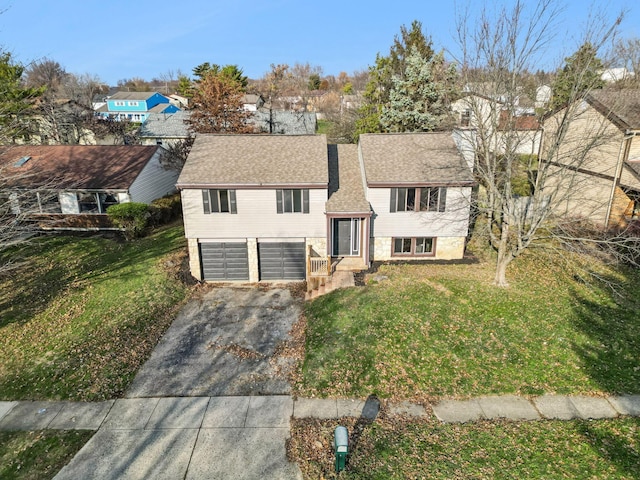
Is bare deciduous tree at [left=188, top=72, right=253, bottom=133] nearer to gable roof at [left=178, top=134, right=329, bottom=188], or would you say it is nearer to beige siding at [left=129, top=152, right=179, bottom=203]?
beige siding at [left=129, top=152, right=179, bottom=203]

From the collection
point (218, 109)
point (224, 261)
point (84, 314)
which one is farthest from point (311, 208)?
point (218, 109)

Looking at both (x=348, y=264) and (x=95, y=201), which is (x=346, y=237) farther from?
(x=95, y=201)

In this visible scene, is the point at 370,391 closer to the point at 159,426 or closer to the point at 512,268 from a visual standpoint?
the point at 159,426

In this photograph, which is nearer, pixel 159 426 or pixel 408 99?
pixel 159 426

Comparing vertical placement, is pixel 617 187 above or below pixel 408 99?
below

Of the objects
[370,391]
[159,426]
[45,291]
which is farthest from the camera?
[45,291]

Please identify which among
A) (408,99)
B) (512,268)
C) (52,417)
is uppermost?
(408,99)

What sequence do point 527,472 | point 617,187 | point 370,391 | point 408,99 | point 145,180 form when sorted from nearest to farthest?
point 527,472 → point 370,391 → point 617,187 → point 145,180 → point 408,99

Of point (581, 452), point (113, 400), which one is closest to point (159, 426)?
point (113, 400)
